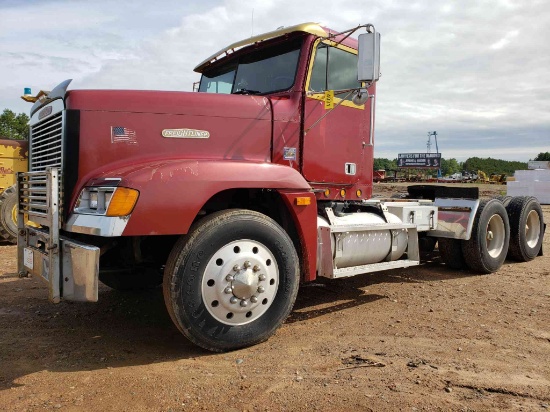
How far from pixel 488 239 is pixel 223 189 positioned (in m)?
5.05

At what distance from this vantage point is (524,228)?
766cm

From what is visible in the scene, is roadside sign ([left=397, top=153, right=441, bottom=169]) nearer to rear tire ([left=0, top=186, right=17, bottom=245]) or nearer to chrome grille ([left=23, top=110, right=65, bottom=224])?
rear tire ([left=0, top=186, right=17, bottom=245])

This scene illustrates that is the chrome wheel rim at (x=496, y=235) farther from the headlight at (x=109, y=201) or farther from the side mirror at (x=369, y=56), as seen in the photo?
the headlight at (x=109, y=201)

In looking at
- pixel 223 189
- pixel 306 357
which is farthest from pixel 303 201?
pixel 306 357

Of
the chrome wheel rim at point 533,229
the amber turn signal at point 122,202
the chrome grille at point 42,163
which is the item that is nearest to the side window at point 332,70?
the amber turn signal at point 122,202

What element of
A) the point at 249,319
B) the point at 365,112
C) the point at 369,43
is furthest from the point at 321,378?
the point at 365,112

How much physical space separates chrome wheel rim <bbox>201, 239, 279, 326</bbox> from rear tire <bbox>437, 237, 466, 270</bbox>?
402 cm

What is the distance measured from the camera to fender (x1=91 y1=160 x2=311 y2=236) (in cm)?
330

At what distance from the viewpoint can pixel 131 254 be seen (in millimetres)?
4168

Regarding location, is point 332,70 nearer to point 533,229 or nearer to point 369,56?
point 369,56

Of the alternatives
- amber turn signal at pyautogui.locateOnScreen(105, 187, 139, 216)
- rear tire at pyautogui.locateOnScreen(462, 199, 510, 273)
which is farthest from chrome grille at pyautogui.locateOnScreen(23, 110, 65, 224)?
rear tire at pyautogui.locateOnScreen(462, 199, 510, 273)

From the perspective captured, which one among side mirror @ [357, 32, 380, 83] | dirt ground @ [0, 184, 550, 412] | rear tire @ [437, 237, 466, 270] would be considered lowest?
dirt ground @ [0, 184, 550, 412]

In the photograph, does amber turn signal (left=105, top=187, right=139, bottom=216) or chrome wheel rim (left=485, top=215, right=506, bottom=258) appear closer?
amber turn signal (left=105, top=187, right=139, bottom=216)

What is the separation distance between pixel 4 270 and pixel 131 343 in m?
4.05
